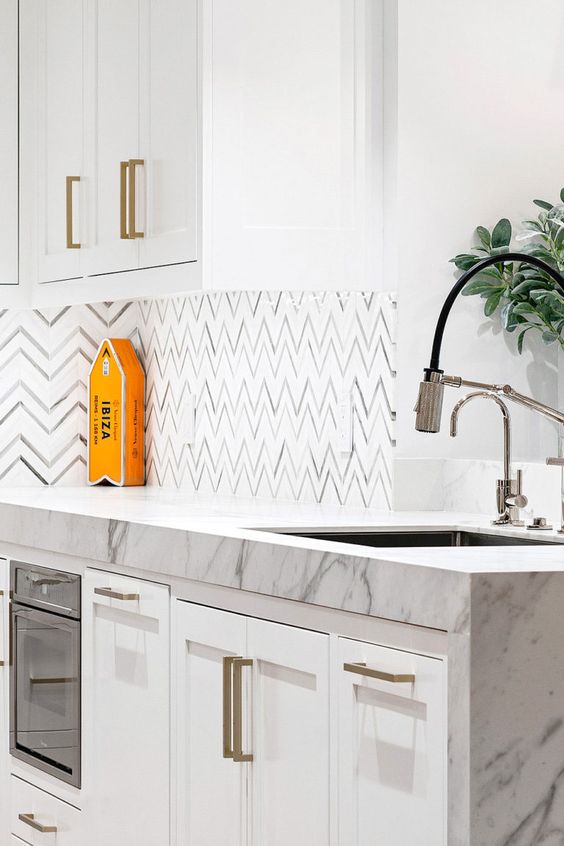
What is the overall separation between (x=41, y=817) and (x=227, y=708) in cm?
89

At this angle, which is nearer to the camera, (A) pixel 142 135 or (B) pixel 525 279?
(B) pixel 525 279

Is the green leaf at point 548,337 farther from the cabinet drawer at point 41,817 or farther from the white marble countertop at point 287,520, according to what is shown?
the cabinet drawer at point 41,817

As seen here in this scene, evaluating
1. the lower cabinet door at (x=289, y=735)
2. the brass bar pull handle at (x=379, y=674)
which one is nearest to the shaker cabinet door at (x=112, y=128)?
the lower cabinet door at (x=289, y=735)

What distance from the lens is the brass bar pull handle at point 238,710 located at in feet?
6.89

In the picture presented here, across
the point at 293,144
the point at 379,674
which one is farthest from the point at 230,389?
the point at 379,674

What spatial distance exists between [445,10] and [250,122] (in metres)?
0.48

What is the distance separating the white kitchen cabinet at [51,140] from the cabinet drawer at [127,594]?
106 cm

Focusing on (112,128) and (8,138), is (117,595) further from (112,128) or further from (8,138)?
(8,138)

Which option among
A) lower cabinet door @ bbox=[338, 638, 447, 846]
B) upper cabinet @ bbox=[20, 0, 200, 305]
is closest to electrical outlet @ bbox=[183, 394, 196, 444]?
upper cabinet @ bbox=[20, 0, 200, 305]

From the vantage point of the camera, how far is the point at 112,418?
377cm

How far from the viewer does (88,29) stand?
130 inches

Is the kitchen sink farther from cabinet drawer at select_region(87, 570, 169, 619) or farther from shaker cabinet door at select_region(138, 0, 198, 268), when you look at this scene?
shaker cabinet door at select_region(138, 0, 198, 268)

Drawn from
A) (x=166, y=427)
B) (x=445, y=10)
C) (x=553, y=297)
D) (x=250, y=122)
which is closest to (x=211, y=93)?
(x=250, y=122)

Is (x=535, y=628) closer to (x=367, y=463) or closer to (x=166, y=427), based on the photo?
(x=367, y=463)
